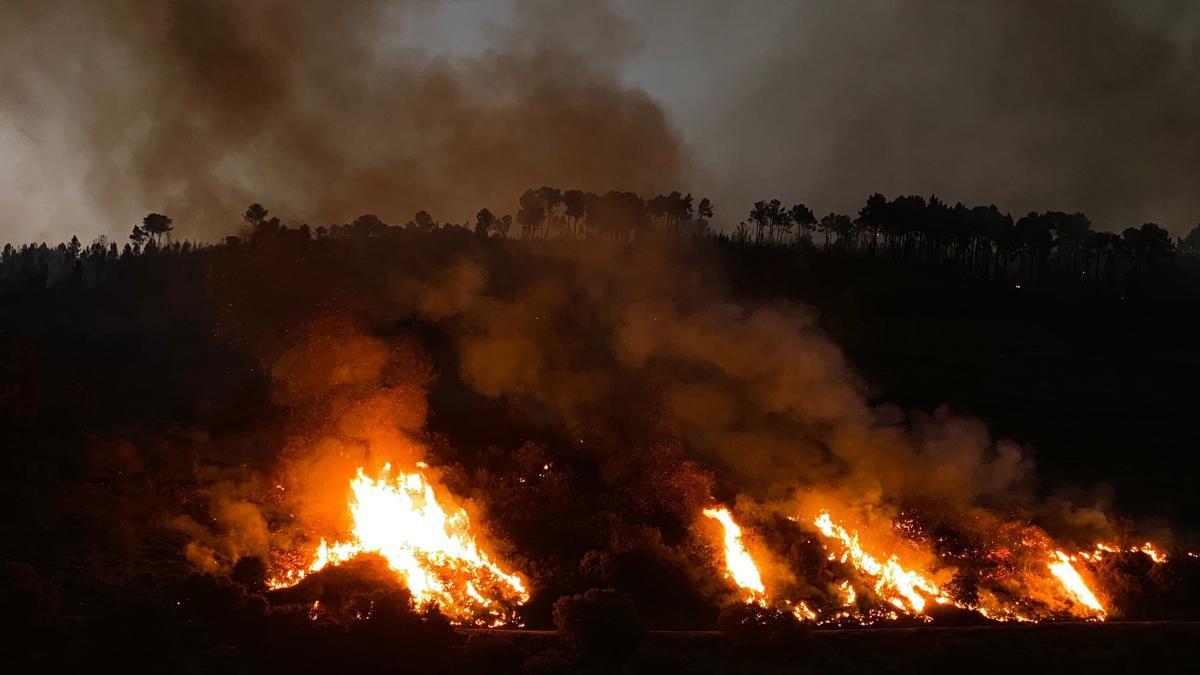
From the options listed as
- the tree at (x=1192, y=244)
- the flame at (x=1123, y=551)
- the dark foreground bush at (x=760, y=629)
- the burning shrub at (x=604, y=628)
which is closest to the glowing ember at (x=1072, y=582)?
the flame at (x=1123, y=551)

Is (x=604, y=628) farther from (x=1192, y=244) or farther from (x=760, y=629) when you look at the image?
(x=1192, y=244)

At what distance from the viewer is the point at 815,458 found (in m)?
28.0

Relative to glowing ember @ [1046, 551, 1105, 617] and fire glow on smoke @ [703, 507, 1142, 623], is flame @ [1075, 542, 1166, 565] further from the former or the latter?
glowing ember @ [1046, 551, 1105, 617]

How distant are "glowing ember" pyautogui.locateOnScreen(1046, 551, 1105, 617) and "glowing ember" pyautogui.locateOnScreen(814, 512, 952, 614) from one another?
4.02m

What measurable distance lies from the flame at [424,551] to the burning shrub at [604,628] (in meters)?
2.86

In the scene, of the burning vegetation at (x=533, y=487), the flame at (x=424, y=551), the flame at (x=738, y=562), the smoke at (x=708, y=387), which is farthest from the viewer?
the smoke at (x=708, y=387)

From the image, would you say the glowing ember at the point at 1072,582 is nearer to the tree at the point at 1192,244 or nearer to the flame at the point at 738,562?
the flame at the point at 738,562

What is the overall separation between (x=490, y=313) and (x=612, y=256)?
41.0ft

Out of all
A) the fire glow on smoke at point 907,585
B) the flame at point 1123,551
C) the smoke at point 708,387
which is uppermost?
the smoke at point 708,387

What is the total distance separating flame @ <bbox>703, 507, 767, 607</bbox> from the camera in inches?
901

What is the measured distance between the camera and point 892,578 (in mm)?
23578

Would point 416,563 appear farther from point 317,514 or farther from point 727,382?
point 727,382

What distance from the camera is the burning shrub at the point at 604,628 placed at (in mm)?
18047

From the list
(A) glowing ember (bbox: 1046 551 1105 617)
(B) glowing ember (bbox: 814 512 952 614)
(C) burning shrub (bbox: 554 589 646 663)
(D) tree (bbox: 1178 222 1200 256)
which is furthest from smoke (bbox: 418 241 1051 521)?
(D) tree (bbox: 1178 222 1200 256)
